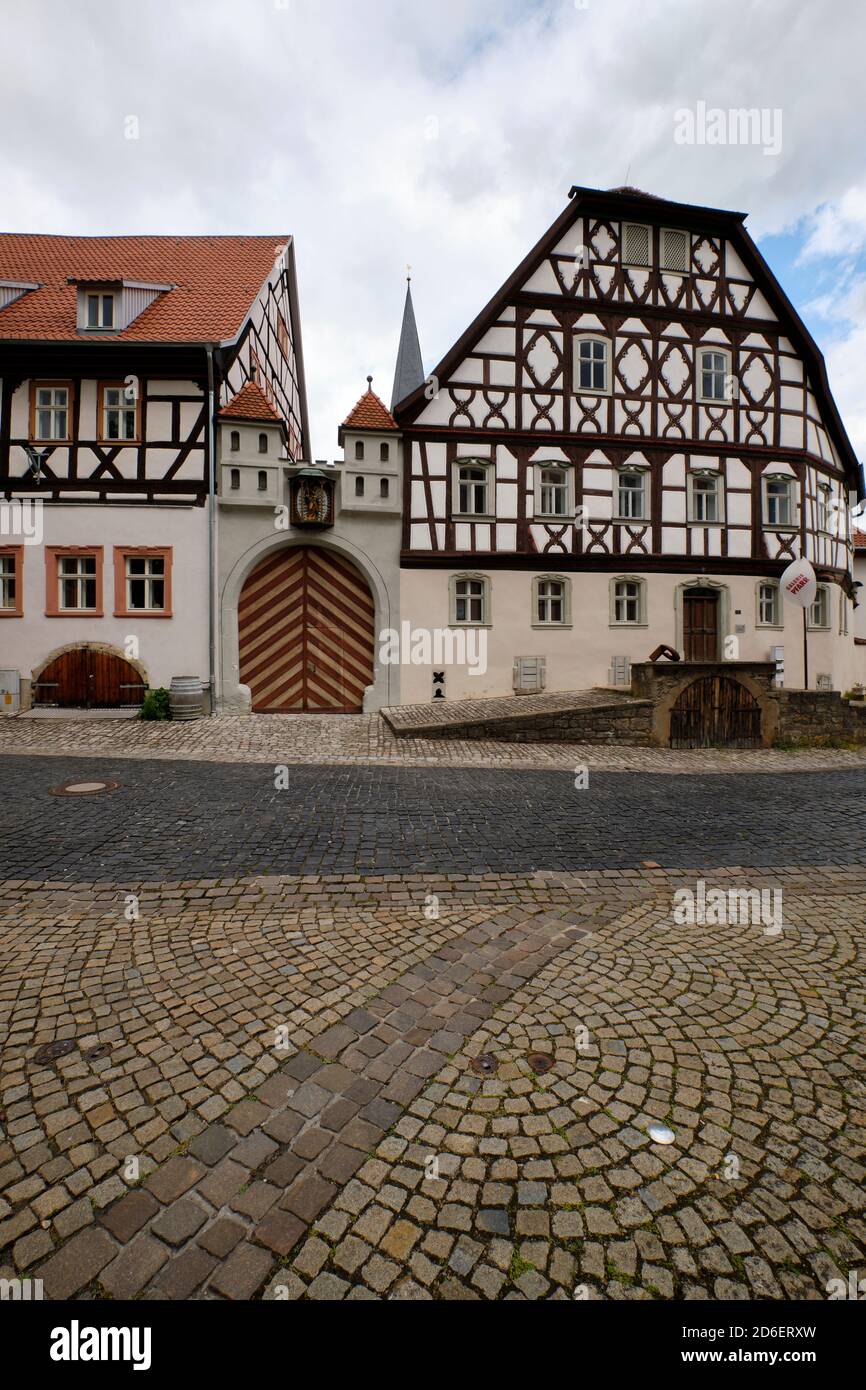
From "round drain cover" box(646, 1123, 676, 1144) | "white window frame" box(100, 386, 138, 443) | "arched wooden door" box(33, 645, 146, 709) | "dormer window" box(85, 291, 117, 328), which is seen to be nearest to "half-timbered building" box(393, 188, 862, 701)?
"white window frame" box(100, 386, 138, 443)

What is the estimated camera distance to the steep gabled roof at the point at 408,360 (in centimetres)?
3206

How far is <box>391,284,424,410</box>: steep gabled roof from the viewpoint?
3206 centimetres

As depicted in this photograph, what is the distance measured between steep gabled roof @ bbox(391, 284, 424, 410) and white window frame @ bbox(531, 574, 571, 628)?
1967 cm

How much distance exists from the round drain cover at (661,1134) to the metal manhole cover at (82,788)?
7.07 metres

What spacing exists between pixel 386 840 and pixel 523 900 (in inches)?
66.8

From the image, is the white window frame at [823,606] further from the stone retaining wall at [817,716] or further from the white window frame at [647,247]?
the white window frame at [647,247]

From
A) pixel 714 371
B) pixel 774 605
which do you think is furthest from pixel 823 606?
pixel 714 371

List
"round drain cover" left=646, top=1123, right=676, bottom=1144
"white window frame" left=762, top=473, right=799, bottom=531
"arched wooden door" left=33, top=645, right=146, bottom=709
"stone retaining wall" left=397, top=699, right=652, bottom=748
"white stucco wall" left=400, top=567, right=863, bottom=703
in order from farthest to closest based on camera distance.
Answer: "white window frame" left=762, top=473, right=799, bottom=531
"white stucco wall" left=400, top=567, right=863, bottom=703
"arched wooden door" left=33, top=645, right=146, bottom=709
"stone retaining wall" left=397, top=699, right=652, bottom=748
"round drain cover" left=646, top=1123, right=676, bottom=1144

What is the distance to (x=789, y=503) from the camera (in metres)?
18.6

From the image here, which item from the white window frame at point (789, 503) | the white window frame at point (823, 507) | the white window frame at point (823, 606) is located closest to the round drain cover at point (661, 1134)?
the white window frame at point (789, 503)

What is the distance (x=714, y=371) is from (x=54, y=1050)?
70.3 ft

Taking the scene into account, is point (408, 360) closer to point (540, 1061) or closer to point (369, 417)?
point (369, 417)

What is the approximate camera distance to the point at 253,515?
609 inches

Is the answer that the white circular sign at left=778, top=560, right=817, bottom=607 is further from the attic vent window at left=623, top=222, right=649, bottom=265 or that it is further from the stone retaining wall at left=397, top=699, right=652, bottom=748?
the attic vent window at left=623, top=222, right=649, bottom=265
